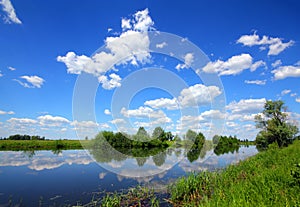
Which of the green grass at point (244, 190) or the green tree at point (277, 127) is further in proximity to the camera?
the green tree at point (277, 127)

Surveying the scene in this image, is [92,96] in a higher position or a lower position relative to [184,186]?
higher

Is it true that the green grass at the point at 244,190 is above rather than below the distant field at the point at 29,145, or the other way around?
below

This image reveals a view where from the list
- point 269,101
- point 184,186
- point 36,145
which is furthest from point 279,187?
point 36,145

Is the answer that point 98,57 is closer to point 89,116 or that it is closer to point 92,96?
point 92,96

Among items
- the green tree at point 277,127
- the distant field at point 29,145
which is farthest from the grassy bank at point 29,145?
the green tree at point 277,127

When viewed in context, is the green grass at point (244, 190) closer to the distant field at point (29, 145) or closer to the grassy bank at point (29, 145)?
the distant field at point (29, 145)

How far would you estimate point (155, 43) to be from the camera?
13719mm

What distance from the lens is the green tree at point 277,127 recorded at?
40.1 m

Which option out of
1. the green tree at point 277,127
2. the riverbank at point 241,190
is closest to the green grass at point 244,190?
the riverbank at point 241,190

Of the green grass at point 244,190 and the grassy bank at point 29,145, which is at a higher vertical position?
the grassy bank at point 29,145

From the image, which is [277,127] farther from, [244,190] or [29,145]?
[29,145]

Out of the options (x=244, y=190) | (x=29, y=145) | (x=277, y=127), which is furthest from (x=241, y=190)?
(x=29, y=145)

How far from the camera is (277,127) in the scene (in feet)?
134

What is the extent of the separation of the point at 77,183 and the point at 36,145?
145 feet
